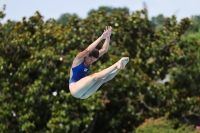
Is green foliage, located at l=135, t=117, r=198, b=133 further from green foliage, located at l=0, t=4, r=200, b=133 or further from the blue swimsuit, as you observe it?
the blue swimsuit

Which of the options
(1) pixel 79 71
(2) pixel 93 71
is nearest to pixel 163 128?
(2) pixel 93 71

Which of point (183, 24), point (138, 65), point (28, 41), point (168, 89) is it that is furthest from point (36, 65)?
point (183, 24)

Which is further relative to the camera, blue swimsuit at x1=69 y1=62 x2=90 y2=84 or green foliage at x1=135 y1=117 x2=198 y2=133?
green foliage at x1=135 y1=117 x2=198 y2=133

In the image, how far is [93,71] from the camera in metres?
14.7

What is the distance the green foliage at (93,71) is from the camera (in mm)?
14414

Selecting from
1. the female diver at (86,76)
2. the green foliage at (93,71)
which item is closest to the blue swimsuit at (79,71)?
the female diver at (86,76)

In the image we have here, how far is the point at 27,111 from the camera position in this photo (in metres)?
14.4

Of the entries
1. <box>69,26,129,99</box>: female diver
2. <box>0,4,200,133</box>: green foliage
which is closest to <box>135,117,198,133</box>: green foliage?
<box>0,4,200,133</box>: green foliage

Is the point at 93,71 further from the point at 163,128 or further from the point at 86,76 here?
the point at 86,76

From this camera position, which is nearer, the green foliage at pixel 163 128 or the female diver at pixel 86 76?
the female diver at pixel 86 76

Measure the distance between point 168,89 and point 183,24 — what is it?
258 centimetres

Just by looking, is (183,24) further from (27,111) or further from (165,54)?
(27,111)

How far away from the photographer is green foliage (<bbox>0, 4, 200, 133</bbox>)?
14.4m

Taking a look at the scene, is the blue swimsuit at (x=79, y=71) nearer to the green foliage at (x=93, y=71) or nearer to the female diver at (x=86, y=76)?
the female diver at (x=86, y=76)
